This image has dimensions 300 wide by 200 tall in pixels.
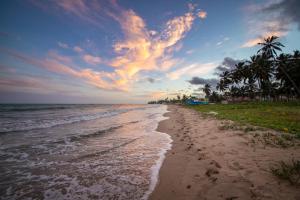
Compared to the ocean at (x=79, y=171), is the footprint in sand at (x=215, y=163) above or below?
above

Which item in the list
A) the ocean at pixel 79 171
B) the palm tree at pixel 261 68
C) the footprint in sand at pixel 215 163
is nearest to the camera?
the ocean at pixel 79 171

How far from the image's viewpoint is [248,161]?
514 centimetres

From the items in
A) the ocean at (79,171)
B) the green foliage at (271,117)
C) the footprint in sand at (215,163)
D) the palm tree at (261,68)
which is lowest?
the ocean at (79,171)

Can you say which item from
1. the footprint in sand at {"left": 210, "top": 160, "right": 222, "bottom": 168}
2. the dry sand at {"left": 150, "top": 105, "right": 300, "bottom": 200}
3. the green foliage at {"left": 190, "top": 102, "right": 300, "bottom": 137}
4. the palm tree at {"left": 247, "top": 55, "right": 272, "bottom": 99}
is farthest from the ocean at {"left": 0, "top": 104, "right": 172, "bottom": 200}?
the palm tree at {"left": 247, "top": 55, "right": 272, "bottom": 99}

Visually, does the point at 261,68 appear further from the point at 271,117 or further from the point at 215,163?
the point at 215,163

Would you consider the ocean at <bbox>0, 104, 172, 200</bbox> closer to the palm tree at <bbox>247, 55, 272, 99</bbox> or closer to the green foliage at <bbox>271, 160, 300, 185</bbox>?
the green foliage at <bbox>271, 160, 300, 185</bbox>

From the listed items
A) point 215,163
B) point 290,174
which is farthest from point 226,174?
point 290,174

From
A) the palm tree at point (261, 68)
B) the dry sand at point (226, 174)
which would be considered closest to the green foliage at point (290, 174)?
the dry sand at point (226, 174)

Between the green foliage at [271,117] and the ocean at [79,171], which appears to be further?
the green foliage at [271,117]

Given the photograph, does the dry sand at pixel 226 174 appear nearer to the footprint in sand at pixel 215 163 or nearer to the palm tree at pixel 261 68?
the footprint in sand at pixel 215 163

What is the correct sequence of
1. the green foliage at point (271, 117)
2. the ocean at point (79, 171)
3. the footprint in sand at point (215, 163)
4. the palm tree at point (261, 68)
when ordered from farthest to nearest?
1. the palm tree at point (261, 68)
2. the green foliage at point (271, 117)
3. the footprint in sand at point (215, 163)
4. the ocean at point (79, 171)

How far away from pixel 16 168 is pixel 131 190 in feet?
15.4

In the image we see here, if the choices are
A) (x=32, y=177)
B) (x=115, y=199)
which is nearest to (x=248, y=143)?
(x=115, y=199)

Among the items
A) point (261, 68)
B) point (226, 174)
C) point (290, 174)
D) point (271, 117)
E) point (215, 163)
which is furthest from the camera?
point (261, 68)
